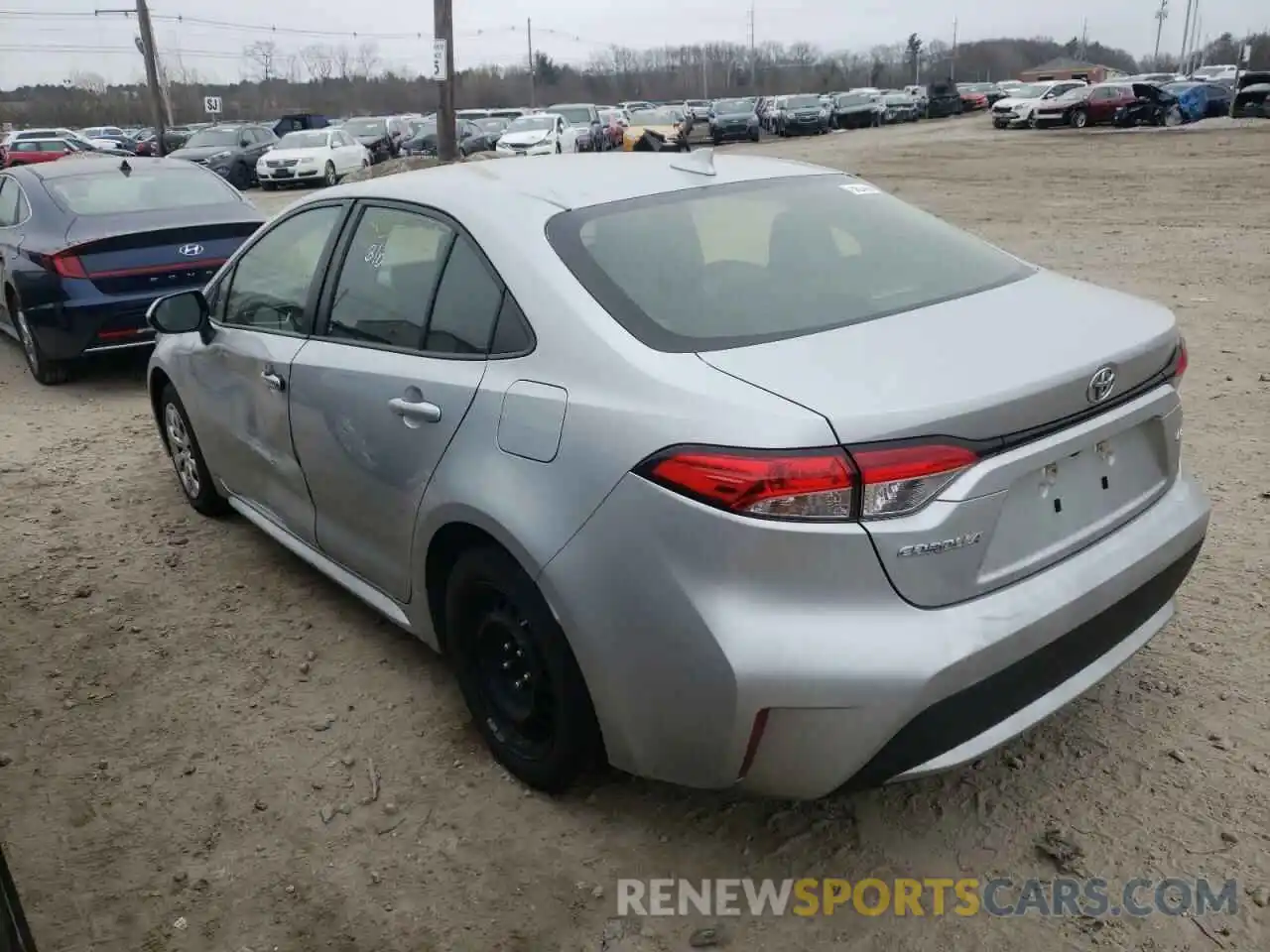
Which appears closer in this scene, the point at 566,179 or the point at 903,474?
the point at 903,474

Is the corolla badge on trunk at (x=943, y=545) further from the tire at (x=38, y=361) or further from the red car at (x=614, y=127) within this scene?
the red car at (x=614, y=127)

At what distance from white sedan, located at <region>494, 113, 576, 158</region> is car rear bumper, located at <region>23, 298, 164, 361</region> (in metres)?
19.6

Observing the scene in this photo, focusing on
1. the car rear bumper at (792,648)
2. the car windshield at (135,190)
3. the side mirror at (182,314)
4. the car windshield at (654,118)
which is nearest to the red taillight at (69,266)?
the car windshield at (135,190)

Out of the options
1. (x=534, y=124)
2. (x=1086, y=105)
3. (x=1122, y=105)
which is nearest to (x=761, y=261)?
(x=534, y=124)

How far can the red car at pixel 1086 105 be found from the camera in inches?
1330

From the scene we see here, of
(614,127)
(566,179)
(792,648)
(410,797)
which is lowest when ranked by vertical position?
(410,797)

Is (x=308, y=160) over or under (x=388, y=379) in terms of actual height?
under

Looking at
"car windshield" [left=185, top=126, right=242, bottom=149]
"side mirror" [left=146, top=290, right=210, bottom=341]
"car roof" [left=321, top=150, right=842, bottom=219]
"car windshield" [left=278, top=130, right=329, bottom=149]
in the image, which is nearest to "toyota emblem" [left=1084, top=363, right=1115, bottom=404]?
"car roof" [left=321, top=150, right=842, bottom=219]

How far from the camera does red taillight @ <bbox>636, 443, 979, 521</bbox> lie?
2.10 metres

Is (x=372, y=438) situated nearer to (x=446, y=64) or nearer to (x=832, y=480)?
(x=832, y=480)

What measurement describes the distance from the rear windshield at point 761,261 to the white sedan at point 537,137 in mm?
23709

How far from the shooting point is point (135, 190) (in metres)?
7.88

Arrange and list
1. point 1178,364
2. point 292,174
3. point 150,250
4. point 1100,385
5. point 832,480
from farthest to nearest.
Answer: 1. point 292,174
2. point 150,250
3. point 1178,364
4. point 1100,385
5. point 832,480

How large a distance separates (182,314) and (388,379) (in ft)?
5.18
